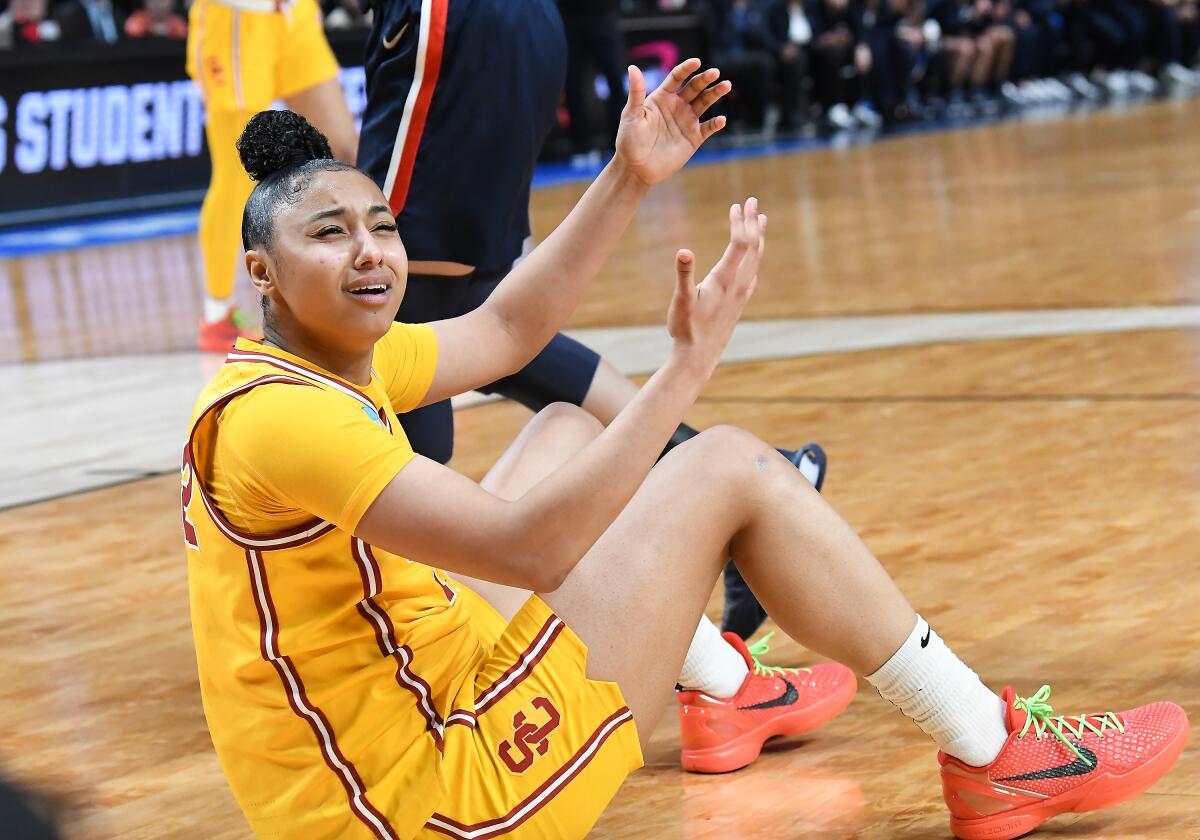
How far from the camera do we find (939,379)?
4812mm

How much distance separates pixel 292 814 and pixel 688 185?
390 inches

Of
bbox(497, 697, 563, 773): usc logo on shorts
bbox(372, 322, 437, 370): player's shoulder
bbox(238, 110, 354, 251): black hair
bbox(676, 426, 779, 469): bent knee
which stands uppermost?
bbox(238, 110, 354, 251): black hair

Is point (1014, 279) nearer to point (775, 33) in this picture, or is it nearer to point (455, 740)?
point (455, 740)

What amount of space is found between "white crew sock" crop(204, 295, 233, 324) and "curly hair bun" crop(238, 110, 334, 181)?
4.50 m

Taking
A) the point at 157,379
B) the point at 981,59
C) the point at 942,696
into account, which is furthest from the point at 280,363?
the point at 981,59

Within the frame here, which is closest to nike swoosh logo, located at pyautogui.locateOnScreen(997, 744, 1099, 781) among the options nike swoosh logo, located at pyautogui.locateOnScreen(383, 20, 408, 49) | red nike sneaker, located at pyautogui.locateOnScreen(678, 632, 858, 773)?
red nike sneaker, located at pyautogui.locateOnScreen(678, 632, 858, 773)

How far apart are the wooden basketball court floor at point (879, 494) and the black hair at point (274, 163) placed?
615 mm

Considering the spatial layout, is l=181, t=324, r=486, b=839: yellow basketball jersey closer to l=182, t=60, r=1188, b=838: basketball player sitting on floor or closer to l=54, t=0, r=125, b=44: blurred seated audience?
l=182, t=60, r=1188, b=838: basketball player sitting on floor

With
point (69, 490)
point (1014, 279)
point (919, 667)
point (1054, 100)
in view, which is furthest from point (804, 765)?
point (1054, 100)

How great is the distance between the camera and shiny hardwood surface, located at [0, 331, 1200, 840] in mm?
2314

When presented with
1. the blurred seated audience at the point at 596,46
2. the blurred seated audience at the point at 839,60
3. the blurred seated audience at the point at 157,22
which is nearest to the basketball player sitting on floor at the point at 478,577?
the blurred seated audience at the point at 157,22

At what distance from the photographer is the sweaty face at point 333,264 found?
179cm

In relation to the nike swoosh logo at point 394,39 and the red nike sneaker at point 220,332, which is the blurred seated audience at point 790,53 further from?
the nike swoosh logo at point 394,39

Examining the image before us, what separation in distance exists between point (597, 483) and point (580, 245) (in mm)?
592
